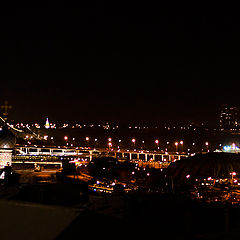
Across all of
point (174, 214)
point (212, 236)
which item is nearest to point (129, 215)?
point (174, 214)

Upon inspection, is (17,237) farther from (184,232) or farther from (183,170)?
(183,170)

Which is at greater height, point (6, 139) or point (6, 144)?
point (6, 139)

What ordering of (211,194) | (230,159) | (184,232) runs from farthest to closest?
(230,159) → (211,194) → (184,232)

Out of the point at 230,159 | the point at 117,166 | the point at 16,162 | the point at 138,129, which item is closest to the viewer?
the point at 230,159

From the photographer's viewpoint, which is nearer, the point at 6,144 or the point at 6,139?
the point at 6,144

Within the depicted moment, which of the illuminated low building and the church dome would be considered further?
the church dome

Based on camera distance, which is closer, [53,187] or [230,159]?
[53,187]

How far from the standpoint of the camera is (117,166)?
31.5 m

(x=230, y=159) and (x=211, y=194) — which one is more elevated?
(x=230, y=159)

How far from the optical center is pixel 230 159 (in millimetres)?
15977

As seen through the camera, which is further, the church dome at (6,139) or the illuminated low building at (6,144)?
the church dome at (6,139)

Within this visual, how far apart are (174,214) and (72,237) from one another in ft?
7.36

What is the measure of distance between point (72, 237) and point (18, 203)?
1477 millimetres

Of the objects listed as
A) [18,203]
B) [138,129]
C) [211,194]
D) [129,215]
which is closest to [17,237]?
[18,203]
